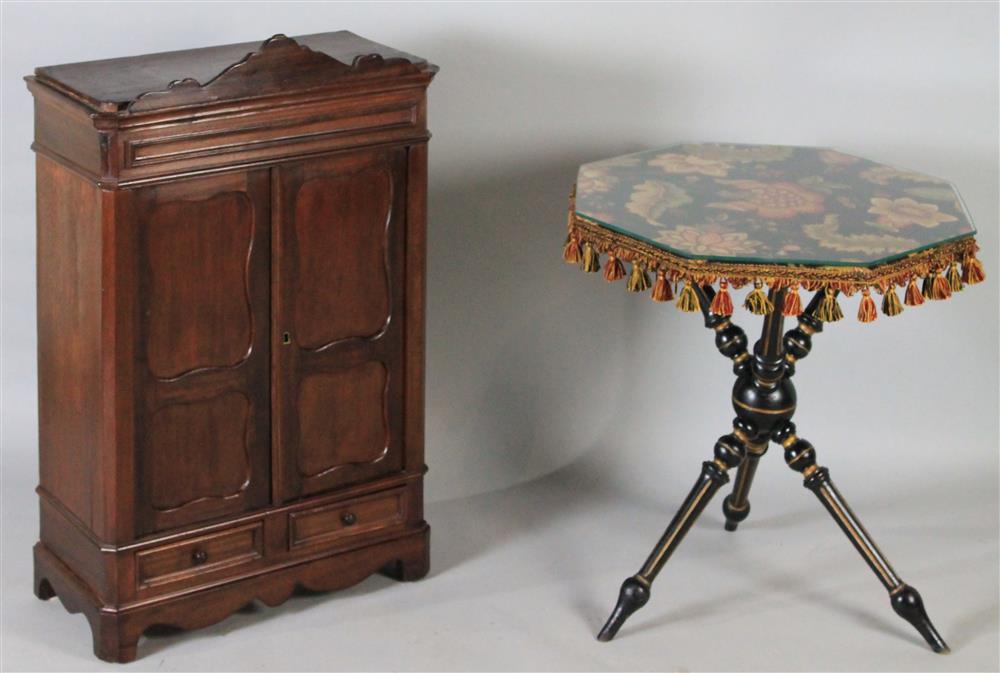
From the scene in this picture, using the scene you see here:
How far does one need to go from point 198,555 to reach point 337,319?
2.13ft

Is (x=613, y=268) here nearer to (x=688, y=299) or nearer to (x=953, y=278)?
(x=688, y=299)

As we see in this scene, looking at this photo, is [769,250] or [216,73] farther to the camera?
[216,73]

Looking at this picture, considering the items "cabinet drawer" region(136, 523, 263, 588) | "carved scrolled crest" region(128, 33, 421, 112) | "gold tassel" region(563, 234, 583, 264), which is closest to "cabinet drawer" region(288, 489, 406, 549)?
"cabinet drawer" region(136, 523, 263, 588)

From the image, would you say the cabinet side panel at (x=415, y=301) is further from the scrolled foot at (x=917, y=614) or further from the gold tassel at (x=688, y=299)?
the scrolled foot at (x=917, y=614)

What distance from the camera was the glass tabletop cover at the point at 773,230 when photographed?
382 centimetres

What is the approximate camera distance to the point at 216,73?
3.96 metres

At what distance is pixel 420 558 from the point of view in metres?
4.55

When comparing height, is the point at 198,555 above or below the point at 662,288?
below

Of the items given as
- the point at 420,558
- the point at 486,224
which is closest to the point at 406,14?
the point at 486,224

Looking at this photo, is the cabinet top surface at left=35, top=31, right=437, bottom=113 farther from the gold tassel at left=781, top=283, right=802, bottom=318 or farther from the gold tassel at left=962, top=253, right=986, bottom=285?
the gold tassel at left=962, top=253, right=986, bottom=285

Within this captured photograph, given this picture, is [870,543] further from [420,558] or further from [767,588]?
[420,558]

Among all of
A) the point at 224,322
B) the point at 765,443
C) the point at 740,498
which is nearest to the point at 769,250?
the point at 765,443

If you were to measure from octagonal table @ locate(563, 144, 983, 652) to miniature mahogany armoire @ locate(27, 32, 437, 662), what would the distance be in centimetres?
52

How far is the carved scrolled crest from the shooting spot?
3.81 m
